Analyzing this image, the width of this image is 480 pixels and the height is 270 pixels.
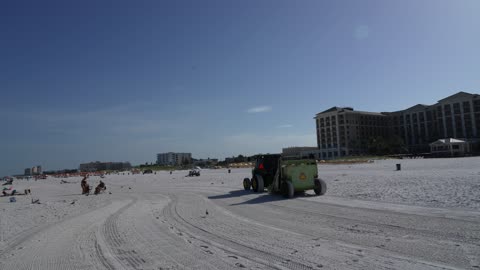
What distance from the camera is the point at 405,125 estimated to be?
148 meters

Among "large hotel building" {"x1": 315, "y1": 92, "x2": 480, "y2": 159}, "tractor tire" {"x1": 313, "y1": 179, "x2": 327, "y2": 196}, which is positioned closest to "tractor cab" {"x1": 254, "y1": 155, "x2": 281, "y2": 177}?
"tractor tire" {"x1": 313, "y1": 179, "x2": 327, "y2": 196}

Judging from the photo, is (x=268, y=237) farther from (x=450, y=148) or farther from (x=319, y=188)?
(x=450, y=148)

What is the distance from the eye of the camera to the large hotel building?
12056cm

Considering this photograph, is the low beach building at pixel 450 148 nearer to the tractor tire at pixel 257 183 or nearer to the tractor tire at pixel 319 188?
the tractor tire at pixel 257 183

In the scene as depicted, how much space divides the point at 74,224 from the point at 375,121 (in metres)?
154

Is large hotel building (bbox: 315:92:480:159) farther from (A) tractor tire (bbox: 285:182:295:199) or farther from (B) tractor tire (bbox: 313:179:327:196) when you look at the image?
(A) tractor tire (bbox: 285:182:295:199)

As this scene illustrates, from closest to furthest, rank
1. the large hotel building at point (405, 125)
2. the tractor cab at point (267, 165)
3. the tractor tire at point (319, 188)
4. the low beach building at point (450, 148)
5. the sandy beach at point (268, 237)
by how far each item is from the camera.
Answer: the sandy beach at point (268, 237), the tractor tire at point (319, 188), the tractor cab at point (267, 165), the low beach building at point (450, 148), the large hotel building at point (405, 125)

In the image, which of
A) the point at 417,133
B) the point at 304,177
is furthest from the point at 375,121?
the point at 304,177

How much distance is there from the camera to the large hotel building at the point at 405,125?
12056 cm

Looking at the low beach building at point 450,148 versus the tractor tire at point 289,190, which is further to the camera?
the low beach building at point 450,148

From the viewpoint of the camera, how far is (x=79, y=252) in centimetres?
701

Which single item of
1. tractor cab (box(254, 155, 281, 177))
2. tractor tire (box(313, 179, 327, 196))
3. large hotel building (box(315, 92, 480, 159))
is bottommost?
tractor tire (box(313, 179, 327, 196))

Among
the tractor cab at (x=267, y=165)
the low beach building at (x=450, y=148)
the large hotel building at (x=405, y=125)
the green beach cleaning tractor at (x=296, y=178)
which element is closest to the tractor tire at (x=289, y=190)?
the green beach cleaning tractor at (x=296, y=178)

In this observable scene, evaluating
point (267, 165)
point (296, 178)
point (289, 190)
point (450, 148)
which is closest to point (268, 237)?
point (289, 190)
